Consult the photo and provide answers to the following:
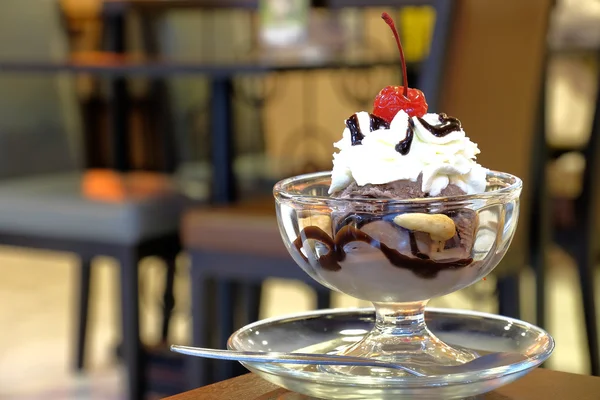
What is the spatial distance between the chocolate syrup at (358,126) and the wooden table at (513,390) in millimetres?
188

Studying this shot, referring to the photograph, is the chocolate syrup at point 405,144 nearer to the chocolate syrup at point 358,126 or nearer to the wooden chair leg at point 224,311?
the chocolate syrup at point 358,126

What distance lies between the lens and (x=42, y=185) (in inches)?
84.0

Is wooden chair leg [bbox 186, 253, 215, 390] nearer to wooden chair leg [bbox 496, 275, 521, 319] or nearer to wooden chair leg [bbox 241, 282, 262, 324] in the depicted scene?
wooden chair leg [bbox 241, 282, 262, 324]

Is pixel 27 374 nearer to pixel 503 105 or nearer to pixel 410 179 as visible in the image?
pixel 503 105

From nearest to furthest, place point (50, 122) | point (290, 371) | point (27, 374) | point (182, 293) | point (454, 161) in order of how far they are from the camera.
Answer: point (290, 371), point (454, 161), point (27, 374), point (50, 122), point (182, 293)

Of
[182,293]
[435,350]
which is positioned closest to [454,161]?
[435,350]

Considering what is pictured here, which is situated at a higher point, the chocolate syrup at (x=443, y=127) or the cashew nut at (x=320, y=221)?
the chocolate syrup at (x=443, y=127)

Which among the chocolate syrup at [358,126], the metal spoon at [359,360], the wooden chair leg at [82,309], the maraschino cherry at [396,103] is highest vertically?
the maraschino cherry at [396,103]

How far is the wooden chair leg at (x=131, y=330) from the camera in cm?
188

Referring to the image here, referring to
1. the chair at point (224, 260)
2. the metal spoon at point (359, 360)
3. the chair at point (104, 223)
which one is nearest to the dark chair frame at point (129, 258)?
the chair at point (104, 223)

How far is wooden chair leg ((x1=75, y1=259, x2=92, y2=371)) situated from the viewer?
8.39ft

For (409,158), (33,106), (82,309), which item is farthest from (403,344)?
(33,106)

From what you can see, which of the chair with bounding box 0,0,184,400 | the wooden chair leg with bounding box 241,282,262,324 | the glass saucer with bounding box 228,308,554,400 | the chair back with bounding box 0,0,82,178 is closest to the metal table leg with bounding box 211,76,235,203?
the chair with bounding box 0,0,184,400

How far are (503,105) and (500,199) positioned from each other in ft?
3.33
